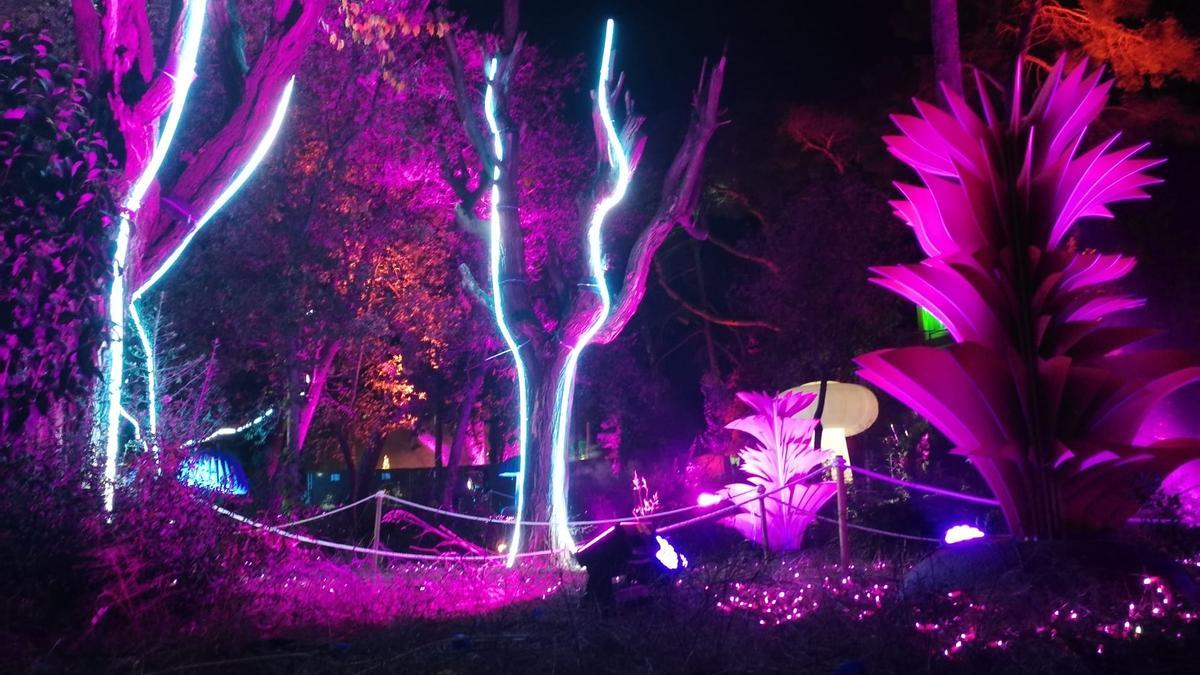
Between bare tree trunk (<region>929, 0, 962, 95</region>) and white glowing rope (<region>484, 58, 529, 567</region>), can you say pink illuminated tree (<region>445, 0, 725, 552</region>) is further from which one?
bare tree trunk (<region>929, 0, 962, 95</region>)

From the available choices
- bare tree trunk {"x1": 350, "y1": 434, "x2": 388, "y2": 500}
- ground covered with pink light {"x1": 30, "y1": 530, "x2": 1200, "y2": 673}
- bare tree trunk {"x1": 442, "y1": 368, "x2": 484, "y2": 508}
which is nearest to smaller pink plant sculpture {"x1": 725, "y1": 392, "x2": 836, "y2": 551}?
ground covered with pink light {"x1": 30, "y1": 530, "x2": 1200, "y2": 673}

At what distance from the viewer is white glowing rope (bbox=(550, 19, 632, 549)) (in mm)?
13039

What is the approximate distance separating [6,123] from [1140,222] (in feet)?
53.9

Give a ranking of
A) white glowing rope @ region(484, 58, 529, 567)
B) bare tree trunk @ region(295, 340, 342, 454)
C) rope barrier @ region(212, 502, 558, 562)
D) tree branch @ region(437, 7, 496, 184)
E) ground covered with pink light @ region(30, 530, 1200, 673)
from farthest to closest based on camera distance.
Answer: bare tree trunk @ region(295, 340, 342, 454) → tree branch @ region(437, 7, 496, 184) → white glowing rope @ region(484, 58, 529, 567) → rope barrier @ region(212, 502, 558, 562) → ground covered with pink light @ region(30, 530, 1200, 673)

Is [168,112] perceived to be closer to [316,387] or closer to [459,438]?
[316,387]

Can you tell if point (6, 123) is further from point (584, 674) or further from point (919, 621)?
point (919, 621)

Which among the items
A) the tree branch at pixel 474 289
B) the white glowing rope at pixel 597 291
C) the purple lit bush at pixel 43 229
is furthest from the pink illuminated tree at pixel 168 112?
the white glowing rope at pixel 597 291

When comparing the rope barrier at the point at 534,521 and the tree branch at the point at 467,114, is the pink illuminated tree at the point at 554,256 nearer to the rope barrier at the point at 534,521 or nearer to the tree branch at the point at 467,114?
the tree branch at the point at 467,114

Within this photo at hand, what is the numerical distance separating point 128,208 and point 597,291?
626cm

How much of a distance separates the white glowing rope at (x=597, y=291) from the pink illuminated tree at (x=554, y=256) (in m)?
0.01

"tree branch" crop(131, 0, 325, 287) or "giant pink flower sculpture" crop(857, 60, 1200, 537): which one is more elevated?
"tree branch" crop(131, 0, 325, 287)

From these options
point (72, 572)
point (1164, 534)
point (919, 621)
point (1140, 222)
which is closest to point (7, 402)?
point (72, 572)

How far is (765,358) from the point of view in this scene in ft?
78.5

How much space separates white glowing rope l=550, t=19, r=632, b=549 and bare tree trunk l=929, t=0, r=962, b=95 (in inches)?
159
